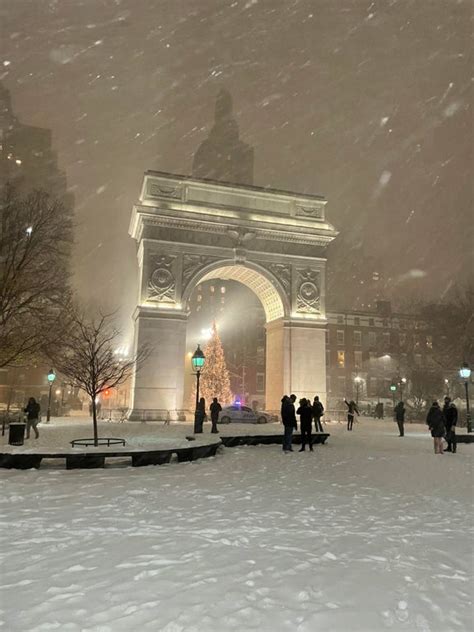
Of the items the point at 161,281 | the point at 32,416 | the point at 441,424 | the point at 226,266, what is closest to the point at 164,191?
the point at 161,281

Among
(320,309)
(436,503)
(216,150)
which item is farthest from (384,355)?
(216,150)

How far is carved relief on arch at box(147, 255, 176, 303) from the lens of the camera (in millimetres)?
31734

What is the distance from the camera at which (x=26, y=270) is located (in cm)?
2055

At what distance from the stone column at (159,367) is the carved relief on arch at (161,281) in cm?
106

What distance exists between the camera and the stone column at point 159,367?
29703mm

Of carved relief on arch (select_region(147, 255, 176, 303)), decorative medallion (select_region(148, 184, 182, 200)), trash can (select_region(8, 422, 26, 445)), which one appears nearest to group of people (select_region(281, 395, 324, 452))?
trash can (select_region(8, 422, 26, 445))

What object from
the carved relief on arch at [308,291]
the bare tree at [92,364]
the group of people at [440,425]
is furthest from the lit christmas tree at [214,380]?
the group of people at [440,425]

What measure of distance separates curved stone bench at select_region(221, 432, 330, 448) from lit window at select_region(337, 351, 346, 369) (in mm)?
50567

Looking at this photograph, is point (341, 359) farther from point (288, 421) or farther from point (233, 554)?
point (233, 554)

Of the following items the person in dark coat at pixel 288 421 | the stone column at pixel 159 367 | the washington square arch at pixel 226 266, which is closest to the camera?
the person in dark coat at pixel 288 421

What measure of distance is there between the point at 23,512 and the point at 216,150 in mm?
191412

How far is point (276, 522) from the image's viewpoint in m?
6.10

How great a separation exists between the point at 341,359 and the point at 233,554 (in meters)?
64.4

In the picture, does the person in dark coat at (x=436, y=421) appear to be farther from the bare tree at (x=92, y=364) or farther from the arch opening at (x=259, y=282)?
the arch opening at (x=259, y=282)
